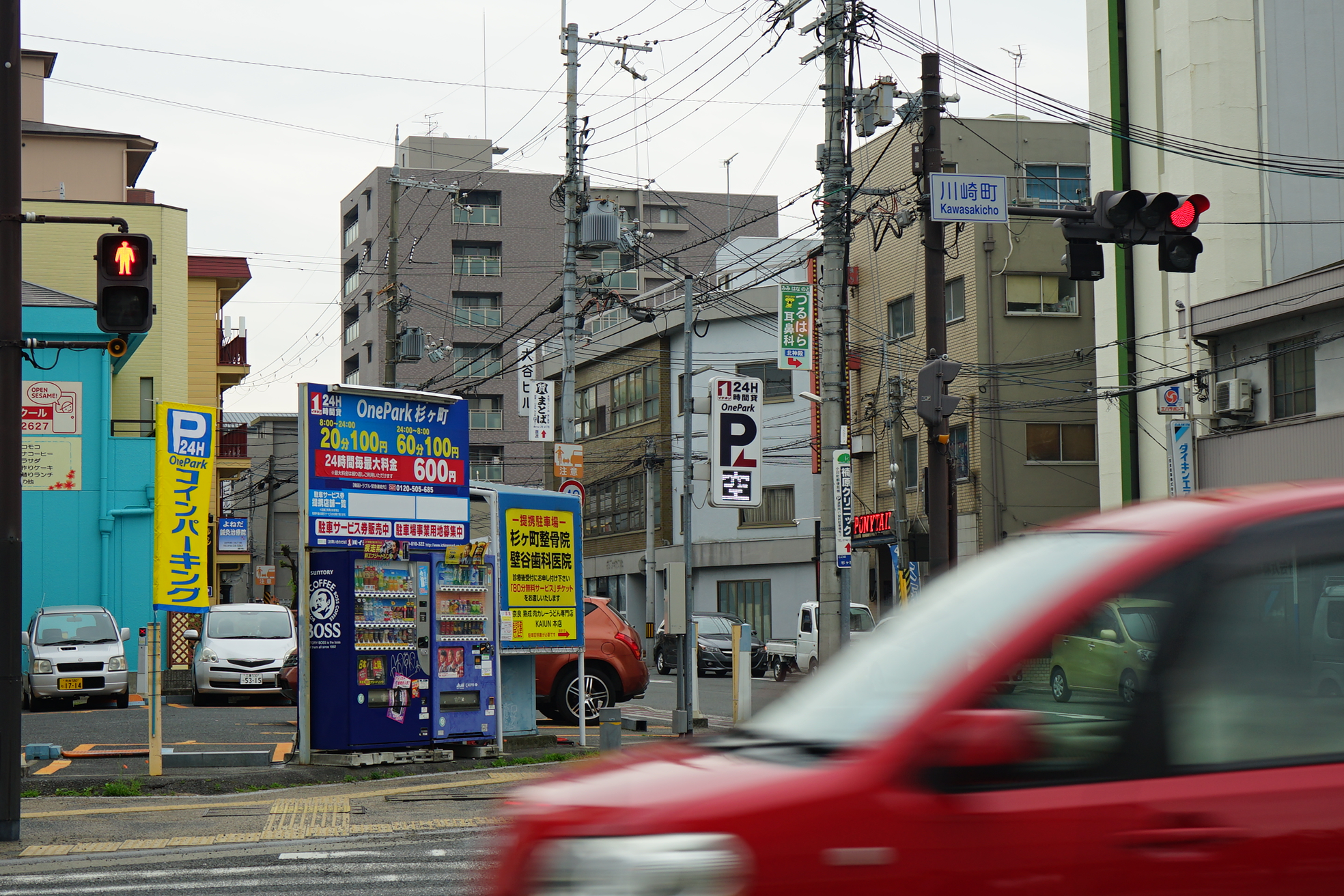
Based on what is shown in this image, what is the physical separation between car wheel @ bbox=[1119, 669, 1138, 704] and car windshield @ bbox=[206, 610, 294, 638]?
23318mm

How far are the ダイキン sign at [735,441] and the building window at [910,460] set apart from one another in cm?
2181

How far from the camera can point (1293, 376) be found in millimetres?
27000

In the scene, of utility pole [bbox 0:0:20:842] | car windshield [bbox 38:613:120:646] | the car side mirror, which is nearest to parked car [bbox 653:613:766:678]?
car windshield [bbox 38:613:120:646]

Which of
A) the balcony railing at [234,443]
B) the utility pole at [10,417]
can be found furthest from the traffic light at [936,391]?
the balcony railing at [234,443]

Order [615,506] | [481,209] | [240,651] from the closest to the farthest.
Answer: [240,651] < [615,506] < [481,209]

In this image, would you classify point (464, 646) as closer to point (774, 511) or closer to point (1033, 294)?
point (1033, 294)

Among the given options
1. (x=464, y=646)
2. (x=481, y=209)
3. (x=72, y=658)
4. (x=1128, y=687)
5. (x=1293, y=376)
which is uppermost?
(x=481, y=209)

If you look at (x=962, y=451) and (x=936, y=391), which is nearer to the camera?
(x=936, y=391)

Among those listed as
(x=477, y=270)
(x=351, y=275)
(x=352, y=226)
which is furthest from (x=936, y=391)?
(x=352, y=226)

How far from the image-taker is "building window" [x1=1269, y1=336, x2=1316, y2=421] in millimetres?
26438

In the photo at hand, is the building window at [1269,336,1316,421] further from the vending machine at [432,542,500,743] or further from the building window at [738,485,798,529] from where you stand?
the building window at [738,485,798,529]

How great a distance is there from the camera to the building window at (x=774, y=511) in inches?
1967

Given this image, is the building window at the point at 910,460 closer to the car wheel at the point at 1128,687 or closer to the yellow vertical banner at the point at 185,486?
the yellow vertical banner at the point at 185,486

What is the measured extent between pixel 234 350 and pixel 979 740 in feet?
156
